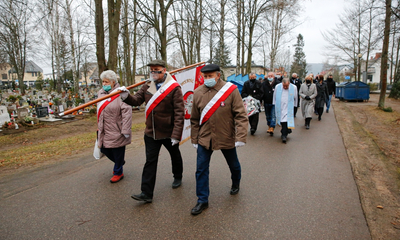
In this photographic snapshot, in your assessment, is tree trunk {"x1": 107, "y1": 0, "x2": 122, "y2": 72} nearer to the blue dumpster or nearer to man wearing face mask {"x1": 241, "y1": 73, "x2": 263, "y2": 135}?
man wearing face mask {"x1": 241, "y1": 73, "x2": 263, "y2": 135}

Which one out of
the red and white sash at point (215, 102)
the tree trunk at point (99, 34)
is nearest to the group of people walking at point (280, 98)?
the red and white sash at point (215, 102)

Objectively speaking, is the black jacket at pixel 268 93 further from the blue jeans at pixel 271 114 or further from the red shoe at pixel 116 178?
the red shoe at pixel 116 178

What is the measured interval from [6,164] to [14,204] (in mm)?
2618

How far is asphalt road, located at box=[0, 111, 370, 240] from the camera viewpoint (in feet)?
9.12

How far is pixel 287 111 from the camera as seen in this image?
682 cm

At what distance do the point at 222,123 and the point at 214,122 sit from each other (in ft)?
0.33

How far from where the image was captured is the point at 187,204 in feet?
11.1

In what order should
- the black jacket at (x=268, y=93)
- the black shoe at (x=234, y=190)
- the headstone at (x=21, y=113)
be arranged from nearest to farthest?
1. the black shoe at (x=234, y=190)
2. the black jacket at (x=268, y=93)
3. the headstone at (x=21, y=113)

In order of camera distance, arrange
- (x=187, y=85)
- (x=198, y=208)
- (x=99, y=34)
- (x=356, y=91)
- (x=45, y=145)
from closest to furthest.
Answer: (x=198, y=208)
(x=187, y=85)
(x=45, y=145)
(x=99, y=34)
(x=356, y=91)

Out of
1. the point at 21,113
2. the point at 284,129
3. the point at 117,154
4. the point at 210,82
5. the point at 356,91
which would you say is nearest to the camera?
the point at 210,82

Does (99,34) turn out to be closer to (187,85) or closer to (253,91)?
(253,91)

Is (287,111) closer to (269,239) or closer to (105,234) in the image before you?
(269,239)

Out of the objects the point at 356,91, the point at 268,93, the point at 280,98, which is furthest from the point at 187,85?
the point at 356,91

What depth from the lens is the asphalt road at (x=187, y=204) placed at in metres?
2.78
